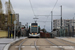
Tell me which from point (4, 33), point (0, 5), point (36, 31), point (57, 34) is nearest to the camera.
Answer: point (36, 31)

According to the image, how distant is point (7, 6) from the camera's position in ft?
210

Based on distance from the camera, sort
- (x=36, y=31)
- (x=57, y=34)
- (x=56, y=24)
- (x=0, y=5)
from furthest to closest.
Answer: (x=56, y=24)
(x=0, y=5)
(x=57, y=34)
(x=36, y=31)

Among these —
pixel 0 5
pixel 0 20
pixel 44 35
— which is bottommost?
pixel 44 35

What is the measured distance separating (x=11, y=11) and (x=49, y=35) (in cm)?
1488

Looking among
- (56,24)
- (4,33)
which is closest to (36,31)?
(4,33)

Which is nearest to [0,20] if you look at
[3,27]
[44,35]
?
[3,27]

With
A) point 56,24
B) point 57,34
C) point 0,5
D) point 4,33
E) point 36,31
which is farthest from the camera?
point 56,24

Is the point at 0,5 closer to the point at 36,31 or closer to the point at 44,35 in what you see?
the point at 44,35

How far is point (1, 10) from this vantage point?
61781mm

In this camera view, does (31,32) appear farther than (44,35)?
No

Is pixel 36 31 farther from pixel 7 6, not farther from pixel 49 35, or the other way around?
pixel 7 6

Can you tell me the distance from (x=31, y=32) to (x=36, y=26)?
5.55 feet

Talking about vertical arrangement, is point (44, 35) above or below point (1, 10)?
below

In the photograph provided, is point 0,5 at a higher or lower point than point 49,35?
higher
